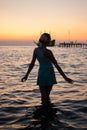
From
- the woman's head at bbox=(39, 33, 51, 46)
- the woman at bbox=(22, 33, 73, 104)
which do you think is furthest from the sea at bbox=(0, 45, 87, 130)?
the woman's head at bbox=(39, 33, 51, 46)

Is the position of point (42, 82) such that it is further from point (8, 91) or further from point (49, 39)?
point (8, 91)

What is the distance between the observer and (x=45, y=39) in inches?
255

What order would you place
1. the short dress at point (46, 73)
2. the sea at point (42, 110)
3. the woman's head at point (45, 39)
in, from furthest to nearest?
the short dress at point (46, 73)
the woman's head at point (45, 39)
the sea at point (42, 110)

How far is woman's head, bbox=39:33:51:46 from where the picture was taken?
21.2ft

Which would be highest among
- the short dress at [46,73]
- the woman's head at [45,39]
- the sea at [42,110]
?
the woman's head at [45,39]

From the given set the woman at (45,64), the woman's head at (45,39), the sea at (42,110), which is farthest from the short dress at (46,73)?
the sea at (42,110)

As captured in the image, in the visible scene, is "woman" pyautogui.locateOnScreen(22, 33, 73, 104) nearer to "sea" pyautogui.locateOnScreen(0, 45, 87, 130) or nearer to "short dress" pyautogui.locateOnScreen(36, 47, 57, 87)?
"short dress" pyautogui.locateOnScreen(36, 47, 57, 87)

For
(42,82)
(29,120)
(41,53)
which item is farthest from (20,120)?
(41,53)

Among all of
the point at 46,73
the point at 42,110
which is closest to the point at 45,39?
the point at 46,73

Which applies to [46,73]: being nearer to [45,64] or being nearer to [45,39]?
[45,64]

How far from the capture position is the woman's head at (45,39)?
255 inches

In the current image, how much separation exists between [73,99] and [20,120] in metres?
3.01

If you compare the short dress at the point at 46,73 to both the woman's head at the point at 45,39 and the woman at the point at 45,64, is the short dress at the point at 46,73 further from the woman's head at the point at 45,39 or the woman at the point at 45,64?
the woman's head at the point at 45,39

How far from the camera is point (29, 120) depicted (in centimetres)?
646
